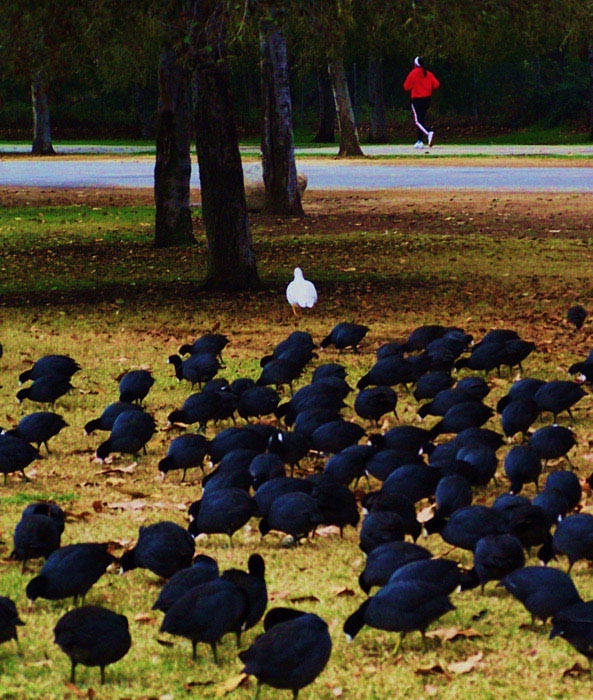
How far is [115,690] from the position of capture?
4.81 meters

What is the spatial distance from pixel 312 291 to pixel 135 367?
2.70 meters

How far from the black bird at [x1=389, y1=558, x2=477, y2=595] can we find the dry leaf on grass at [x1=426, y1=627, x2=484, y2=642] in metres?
0.18

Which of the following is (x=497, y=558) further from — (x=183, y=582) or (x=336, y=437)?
(x=336, y=437)

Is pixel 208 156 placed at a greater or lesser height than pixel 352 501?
greater

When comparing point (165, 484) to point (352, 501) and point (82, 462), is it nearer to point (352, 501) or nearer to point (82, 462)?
point (82, 462)

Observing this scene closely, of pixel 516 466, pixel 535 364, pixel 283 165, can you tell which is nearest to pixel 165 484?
pixel 516 466

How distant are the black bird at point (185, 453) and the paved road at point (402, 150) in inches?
1407

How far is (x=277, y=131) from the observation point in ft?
77.7

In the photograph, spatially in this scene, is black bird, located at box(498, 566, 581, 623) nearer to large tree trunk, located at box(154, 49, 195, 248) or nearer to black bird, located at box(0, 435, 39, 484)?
black bird, located at box(0, 435, 39, 484)

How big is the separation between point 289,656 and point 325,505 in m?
1.89

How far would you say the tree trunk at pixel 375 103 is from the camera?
57312 mm

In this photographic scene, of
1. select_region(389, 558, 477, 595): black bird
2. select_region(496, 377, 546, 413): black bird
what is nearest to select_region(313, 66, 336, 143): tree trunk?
select_region(496, 377, 546, 413): black bird

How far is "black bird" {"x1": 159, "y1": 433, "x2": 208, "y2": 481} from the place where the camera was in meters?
7.46

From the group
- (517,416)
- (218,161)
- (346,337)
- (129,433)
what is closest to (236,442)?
Answer: (129,433)
